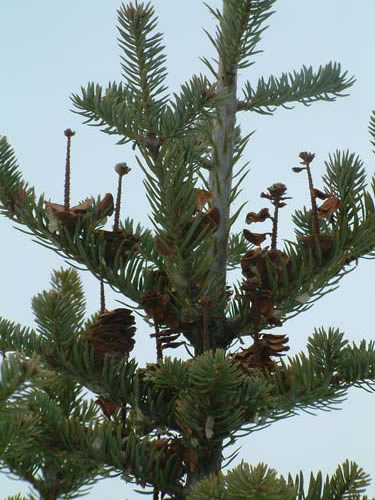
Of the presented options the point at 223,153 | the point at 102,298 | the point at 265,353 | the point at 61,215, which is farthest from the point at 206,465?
the point at 223,153

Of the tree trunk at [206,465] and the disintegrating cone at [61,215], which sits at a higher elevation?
the disintegrating cone at [61,215]

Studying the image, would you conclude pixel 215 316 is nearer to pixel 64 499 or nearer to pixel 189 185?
pixel 189 185

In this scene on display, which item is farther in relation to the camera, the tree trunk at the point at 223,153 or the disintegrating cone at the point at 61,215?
the tree trunk at the point at 223,153

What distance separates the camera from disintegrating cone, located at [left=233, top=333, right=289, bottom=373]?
9.32 ft

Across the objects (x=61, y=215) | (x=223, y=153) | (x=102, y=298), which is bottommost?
(x=102, y=298)

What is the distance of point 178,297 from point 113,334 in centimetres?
24

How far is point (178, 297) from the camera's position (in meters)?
2.86

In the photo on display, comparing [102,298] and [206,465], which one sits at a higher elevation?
[102,298]

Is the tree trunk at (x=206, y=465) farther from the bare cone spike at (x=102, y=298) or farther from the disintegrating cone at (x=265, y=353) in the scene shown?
the bare cone spike at (x=102, y=298)

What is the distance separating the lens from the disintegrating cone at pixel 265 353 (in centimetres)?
284

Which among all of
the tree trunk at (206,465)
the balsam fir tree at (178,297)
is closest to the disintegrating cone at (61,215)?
the balsam fir tree at (178,297)

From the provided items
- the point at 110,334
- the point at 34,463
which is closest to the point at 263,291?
the point at 110,334

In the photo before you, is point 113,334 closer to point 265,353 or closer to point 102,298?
point 102,298

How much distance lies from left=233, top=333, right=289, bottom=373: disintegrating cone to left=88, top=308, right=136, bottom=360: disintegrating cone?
357 millimetres
